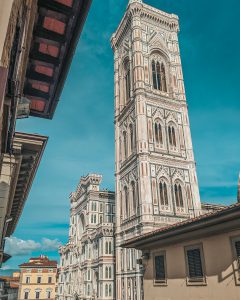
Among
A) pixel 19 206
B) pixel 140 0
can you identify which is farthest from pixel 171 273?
pixel 140 0

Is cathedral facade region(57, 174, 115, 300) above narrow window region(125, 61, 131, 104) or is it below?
below

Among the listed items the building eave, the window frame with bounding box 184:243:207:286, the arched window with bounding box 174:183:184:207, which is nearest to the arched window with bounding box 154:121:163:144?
the arched window with bounding box 174:183:184:207

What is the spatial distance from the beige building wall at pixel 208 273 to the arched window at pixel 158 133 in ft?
81.8

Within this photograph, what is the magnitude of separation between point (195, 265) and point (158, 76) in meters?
35.9

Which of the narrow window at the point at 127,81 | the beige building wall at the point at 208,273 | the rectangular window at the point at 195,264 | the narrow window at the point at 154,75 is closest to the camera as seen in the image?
the beige building wall at the point at 208,273

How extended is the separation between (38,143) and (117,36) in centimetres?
4546

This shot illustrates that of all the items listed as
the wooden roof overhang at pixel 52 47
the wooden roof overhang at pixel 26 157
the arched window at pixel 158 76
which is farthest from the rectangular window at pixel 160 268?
the arched window at pixel 158 76

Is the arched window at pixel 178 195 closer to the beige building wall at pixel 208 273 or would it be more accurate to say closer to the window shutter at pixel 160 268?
the window shutter at pixel 160 268

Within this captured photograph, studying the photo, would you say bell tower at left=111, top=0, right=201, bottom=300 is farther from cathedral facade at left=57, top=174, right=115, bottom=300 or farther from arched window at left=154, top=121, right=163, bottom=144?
cathedral facade at left=57, top=174, right=115, bottom=300

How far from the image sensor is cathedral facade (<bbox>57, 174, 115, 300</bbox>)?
1608 inches

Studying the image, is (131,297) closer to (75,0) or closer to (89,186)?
(89,186)

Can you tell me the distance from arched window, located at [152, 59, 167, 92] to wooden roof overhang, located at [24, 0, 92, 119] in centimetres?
3532

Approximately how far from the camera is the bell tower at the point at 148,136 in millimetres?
32875

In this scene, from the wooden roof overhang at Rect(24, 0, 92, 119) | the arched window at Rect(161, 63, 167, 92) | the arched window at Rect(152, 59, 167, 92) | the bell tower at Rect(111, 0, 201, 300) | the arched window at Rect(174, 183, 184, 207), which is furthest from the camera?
the arched window at Rect(161, 63, 167, 92)
